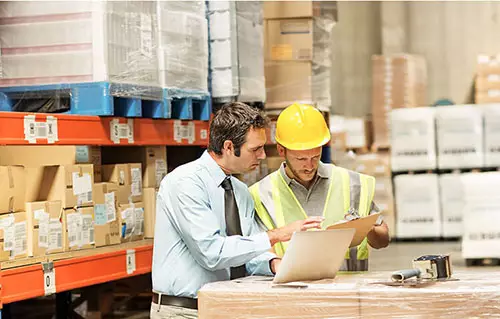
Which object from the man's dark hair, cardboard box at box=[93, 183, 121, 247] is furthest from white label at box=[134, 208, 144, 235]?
the man's dark hair

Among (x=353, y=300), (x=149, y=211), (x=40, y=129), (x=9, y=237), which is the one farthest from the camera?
(x=149, y=211)

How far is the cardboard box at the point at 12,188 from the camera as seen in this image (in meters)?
4.95

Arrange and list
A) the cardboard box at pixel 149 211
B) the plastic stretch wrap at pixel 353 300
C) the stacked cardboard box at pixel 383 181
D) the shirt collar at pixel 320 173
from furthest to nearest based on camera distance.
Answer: the stacked cardboard box at pixel 383 181 < the cardboard box at pixel 149 211 < the shirt collar at pixel 320 173 < the plastic stretch wrap at pixel 353 300

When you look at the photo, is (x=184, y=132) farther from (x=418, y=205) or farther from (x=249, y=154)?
(x=418, y=205)

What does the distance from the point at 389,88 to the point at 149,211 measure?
938cm

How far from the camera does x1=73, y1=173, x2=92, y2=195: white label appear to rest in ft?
18.1

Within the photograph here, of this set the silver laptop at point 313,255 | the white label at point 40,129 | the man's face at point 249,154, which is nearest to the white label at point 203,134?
the white label at point 40,129

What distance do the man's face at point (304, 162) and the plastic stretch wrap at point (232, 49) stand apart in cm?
184

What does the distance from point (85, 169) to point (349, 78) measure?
11.2 m

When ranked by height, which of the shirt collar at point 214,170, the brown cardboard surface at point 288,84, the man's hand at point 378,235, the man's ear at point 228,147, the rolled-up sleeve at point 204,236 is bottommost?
the man's hand at point 378,235

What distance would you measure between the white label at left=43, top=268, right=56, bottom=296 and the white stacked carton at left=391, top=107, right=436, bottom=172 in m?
10.0

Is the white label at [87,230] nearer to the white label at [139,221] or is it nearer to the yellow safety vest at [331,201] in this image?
the white label at [139,221]

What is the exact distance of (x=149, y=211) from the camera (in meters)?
6.34

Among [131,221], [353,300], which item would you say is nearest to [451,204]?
[131,221]
